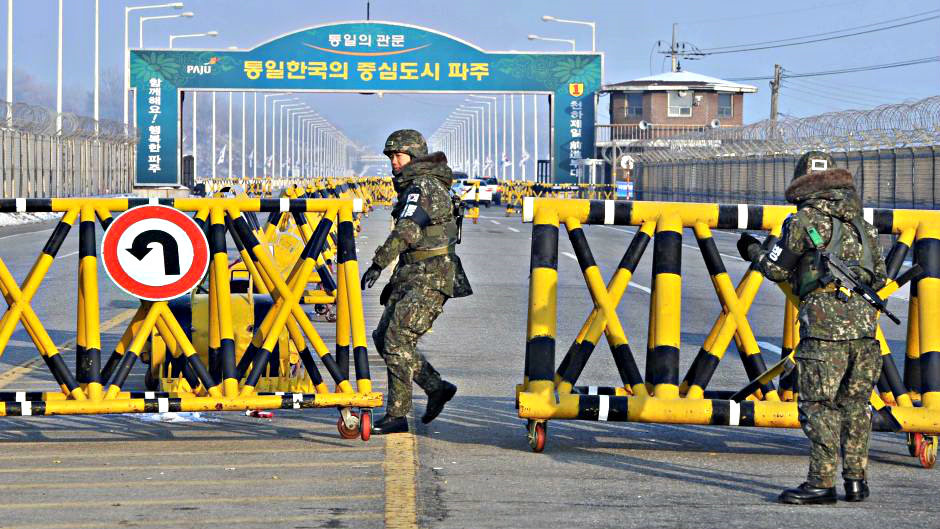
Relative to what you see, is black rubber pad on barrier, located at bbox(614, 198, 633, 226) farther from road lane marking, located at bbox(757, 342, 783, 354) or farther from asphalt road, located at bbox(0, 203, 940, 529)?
road lane marking, located at bbox(757, 342, 783, 354)

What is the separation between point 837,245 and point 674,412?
162 centimetres

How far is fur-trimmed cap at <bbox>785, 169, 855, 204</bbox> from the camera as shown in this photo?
7012mm

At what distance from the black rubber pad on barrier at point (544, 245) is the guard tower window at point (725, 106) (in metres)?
74.9

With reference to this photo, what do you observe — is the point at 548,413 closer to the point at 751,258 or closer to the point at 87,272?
the point at 751,258

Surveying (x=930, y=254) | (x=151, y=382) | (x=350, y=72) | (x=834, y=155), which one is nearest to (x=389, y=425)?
(x=151, y=382)

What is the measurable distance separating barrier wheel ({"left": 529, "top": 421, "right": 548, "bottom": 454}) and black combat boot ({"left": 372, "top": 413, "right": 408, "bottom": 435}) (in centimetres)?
85

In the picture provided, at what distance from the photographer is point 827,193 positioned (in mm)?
7016

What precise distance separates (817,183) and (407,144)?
2.68 meters

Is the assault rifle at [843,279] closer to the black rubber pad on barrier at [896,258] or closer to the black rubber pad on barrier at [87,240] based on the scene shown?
the black rubber pad on barrier at [896,258]

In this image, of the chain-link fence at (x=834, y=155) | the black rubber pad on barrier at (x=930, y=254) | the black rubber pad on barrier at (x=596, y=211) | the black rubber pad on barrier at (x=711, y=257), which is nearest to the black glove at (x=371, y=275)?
the black rubber pad on barrier at (x=596, y=211)

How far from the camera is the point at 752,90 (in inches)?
3238

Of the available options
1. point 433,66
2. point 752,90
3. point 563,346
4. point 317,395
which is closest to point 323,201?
point 317,395

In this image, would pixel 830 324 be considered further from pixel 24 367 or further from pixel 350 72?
pixel 350 72


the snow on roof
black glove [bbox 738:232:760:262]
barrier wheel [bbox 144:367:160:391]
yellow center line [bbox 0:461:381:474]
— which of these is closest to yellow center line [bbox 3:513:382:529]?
yellow center line [bbox 0:461:381:474]
